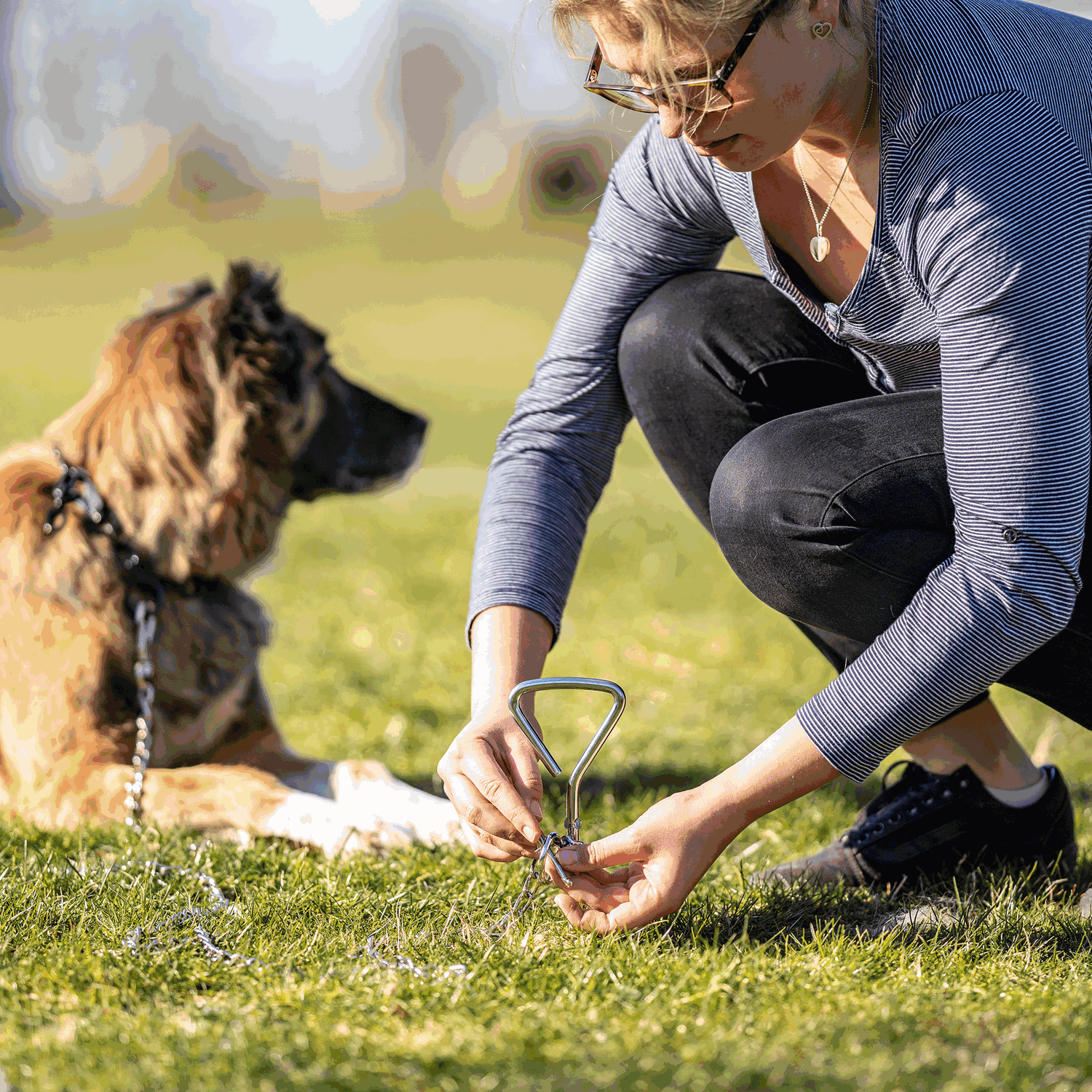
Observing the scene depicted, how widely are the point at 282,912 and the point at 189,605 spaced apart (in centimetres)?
140

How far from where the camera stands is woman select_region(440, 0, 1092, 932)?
1.51 m

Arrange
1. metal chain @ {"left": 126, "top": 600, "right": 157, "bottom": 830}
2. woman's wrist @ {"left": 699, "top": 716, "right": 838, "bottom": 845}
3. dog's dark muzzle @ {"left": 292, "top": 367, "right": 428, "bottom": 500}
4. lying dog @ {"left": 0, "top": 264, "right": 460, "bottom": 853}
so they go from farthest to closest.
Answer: dog's dark muzzle @ {"left": 292, "top": 367, "right": 428, "bottom": 500} < lying dog @ {"left": 0, "top": 264, "right": 460, "bottom": 853} < metal chain @ {"left": 126, "top": 600, "right": 157, "bottom": 830} < woman's wrist @ {"left": 699, "top": 716, "right": 838, "bottom": 845}

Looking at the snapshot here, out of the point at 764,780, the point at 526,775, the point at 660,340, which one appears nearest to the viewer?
the point at 764,780

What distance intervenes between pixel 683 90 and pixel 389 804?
186cm

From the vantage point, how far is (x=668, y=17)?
1452 millimetres

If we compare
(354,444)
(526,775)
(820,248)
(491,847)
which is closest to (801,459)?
(820,248)

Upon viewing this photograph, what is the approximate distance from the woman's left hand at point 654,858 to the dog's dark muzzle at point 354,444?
196 cm

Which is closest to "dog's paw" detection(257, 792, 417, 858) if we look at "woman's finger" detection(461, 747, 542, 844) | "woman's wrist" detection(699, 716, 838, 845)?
"woman's finger" detection(461, 747, 542, 844)

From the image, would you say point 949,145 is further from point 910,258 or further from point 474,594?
point 474,594

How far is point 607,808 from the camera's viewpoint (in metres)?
2.70

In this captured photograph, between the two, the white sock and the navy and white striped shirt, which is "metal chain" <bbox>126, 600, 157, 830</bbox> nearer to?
the navy and white striped shirt

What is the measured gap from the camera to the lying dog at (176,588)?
2695mm

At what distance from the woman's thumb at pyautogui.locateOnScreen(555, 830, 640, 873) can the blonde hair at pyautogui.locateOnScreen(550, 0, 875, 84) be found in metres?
1.09

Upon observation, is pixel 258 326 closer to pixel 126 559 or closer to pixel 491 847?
pixel 126 559
